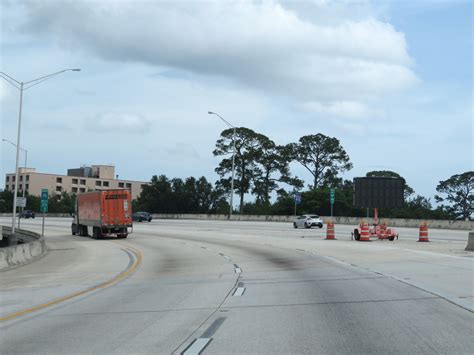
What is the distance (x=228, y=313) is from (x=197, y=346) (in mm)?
2679

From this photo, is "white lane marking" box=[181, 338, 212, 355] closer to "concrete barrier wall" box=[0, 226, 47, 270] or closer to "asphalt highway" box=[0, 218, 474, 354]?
"asphalt highway" box=[0, 218, 474, 354]

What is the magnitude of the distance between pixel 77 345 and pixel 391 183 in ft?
94.6

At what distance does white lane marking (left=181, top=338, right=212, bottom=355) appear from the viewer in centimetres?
727

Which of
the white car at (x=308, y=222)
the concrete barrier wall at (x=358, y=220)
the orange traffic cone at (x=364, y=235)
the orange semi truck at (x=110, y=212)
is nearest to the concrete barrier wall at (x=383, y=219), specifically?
the concrete barrier wall at (x=358, y=220)

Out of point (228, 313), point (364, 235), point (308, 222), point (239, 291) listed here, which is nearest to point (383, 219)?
point (308, 222)

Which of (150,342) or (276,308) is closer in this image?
(150,342)

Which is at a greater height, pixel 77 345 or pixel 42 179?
pixel 42 179

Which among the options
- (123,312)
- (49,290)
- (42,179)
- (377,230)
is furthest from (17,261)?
(42,179)

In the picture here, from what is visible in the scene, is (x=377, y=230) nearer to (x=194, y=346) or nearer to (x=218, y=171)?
(x=194, y=346)

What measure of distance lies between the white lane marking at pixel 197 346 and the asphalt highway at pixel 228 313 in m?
0.01

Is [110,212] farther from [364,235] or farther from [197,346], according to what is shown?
[197,346]

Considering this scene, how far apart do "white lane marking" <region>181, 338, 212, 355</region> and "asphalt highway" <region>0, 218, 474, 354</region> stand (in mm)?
13

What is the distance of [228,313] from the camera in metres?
10.2

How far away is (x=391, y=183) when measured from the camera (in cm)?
3447
